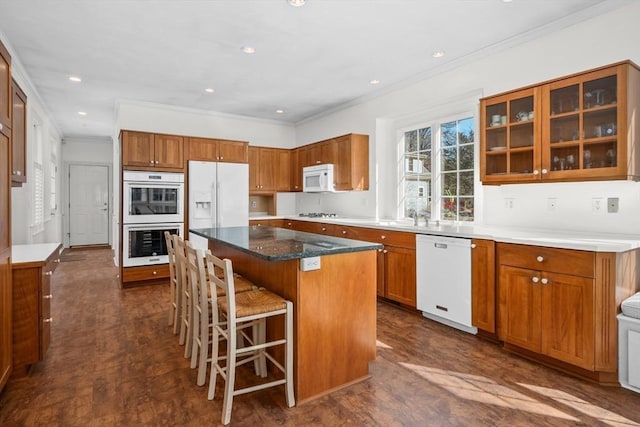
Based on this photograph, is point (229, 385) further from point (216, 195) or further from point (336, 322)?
point (216, 195)

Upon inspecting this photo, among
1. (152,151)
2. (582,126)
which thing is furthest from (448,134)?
(152,151)

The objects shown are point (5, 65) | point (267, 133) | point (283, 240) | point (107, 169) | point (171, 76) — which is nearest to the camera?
point (5, 65)

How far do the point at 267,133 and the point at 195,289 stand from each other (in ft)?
15.3

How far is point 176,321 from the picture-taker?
320 centimetres

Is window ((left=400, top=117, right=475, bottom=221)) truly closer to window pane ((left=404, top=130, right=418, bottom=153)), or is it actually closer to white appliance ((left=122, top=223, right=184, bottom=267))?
window pane ((left=404, top=130, right=418, bottom=153))

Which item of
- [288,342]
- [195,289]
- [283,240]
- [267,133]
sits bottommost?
[288,342]

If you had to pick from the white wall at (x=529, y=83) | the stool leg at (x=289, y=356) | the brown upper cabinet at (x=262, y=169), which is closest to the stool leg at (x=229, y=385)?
the stool leg at (x=289, y=356)

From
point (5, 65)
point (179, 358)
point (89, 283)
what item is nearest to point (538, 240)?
point (179, 358)

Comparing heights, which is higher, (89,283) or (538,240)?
(538,240)

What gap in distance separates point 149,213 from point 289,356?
3.71 meters

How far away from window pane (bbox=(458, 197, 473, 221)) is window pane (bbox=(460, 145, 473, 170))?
14.5 inches

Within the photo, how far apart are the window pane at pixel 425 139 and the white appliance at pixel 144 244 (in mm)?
3610

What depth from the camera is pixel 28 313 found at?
243 centimetres

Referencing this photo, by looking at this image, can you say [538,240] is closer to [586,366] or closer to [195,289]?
[586,366]
